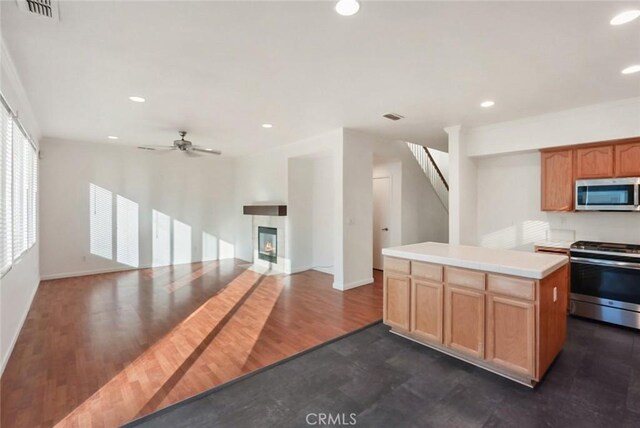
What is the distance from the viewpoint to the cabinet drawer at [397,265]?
10.0 ft

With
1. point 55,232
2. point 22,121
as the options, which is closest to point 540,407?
point 22,121

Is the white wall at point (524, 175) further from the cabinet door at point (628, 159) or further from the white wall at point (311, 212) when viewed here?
the white wall at point (311, 212)

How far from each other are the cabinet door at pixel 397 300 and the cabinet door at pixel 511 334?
30.6 inches

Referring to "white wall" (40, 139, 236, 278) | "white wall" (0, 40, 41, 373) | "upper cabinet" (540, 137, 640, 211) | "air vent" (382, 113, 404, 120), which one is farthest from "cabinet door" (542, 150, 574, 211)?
"white wall" (40, 139, 236, 278)

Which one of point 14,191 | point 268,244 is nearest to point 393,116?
point 268,244

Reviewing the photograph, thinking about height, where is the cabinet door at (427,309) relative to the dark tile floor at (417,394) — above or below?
above

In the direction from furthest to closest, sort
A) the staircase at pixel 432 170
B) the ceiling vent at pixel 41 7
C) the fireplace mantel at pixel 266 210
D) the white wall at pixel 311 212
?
the staircase at pixel 432 170 < the white wall at pixel 311 212 < the fireplace mantel at pixel 266 210 < the ceiling vent at pixel 41 7

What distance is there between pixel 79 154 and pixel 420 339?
A: 22.5ft

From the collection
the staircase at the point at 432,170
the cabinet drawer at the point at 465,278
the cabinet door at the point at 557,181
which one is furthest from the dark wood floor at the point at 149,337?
the staircase at the point at 432,170

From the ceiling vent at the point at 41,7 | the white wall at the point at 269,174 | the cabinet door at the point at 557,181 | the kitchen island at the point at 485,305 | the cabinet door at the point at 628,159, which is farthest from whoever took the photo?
the white wall at the point at 269,174

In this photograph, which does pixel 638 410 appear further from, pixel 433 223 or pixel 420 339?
pixel 433 223

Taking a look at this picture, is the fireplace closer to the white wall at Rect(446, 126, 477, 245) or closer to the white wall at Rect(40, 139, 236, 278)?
the white wall at Rect(40, 139, 236, 278)

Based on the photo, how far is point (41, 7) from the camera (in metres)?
1.89

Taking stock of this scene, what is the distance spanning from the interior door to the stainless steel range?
324 centimetres
